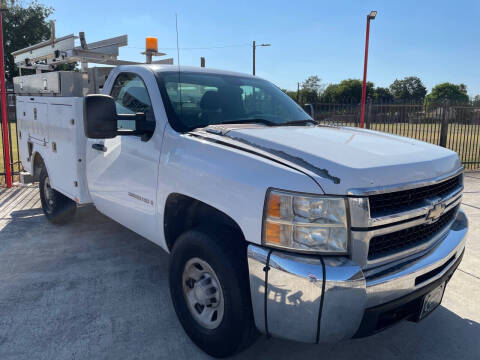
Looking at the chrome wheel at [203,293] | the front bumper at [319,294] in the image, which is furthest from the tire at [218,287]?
the front bumper at [319,294]

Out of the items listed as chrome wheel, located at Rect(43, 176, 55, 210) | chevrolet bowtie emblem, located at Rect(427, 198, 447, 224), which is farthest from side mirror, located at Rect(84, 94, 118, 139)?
chrome wheel, located at Rect(43, 176, 55, 210)

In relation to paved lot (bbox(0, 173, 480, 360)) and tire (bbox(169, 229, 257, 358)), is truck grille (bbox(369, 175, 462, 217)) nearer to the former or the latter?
tire (bbox(169, 229, 257, 358))

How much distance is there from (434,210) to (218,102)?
1.84 m

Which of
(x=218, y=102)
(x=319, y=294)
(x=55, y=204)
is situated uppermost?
(x=218, y=102)

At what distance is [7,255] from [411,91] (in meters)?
120

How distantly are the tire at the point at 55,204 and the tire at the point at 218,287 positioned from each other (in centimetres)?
292

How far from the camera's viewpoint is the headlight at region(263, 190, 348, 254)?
6.54 feet

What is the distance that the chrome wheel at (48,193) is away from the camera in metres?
5.16

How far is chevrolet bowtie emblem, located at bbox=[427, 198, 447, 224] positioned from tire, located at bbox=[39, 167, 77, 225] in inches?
170

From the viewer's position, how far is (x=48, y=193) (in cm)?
525

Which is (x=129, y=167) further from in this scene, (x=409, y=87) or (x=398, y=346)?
(x=409, y=87)

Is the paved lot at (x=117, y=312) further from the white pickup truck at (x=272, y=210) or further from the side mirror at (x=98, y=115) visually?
the side mirror at (x=98, y=115)

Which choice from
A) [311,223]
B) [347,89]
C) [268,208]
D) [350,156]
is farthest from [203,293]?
[347,89]

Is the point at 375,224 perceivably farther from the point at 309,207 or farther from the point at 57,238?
the point at 57,238
